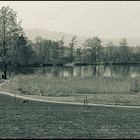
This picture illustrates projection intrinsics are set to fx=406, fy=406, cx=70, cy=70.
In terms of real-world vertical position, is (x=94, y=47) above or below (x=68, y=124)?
above

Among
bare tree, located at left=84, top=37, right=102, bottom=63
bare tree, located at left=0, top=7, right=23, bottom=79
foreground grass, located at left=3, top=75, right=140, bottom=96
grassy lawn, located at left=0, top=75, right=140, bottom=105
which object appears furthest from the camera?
bare tree, located at left=84, top=37, right=102, bottom=63

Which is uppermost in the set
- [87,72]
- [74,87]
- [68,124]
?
[68,124]

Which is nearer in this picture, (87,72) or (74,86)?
(74,86)

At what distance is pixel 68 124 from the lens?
19047mm

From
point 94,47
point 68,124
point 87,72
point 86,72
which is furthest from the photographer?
point 94,47

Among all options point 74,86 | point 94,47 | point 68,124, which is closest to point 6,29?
point 74,86

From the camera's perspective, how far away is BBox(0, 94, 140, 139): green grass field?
15.6 m

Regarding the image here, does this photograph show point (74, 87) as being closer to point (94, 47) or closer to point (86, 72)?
point (86, 72)

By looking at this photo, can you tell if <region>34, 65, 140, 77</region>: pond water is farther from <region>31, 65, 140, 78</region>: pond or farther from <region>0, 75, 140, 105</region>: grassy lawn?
<region>0, 75, 140, 105</region>: grassy lawn

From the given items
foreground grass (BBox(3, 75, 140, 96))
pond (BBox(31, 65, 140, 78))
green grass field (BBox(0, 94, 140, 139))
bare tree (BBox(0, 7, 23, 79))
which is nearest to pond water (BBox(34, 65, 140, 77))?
pond (BBox(31, 65, 140, 78))

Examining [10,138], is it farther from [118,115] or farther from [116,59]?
[116,59]

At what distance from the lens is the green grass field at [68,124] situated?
15602 mm

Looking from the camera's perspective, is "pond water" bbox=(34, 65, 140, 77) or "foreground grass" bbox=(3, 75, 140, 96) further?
"pond water" bbox=(34, 65, 140, 77)

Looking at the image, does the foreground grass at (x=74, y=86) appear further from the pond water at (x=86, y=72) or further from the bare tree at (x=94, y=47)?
the bare tree at (x=94, y=47)
